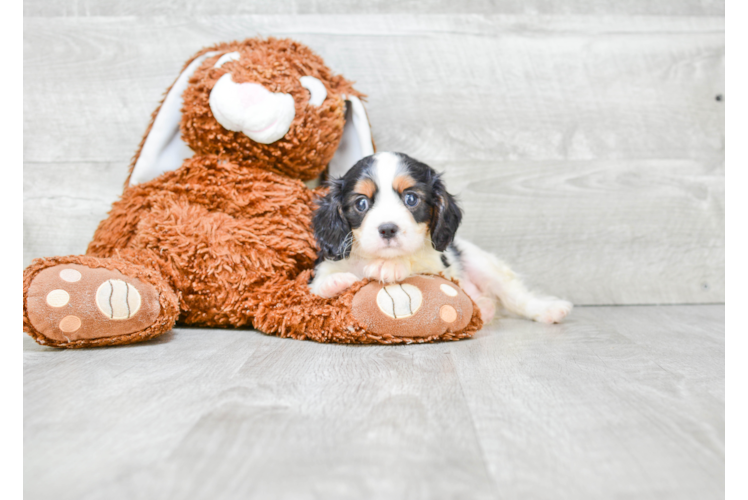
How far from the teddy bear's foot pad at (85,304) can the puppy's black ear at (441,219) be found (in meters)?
0.80

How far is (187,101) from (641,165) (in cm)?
174

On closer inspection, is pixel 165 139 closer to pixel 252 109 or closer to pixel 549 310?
pixel 252 109

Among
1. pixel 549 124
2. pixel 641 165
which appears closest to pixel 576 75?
pixel 549 124

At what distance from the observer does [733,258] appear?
246 cm

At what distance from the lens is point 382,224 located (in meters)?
1.59

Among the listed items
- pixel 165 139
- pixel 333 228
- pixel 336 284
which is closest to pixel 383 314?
pixel 336 284

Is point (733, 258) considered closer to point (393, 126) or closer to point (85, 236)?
point (393, 126)

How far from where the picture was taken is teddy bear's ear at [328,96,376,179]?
209 cm

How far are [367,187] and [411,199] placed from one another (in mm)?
127

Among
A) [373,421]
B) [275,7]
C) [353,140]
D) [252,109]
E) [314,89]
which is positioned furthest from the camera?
[275,7]

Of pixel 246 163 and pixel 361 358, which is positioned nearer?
pixel 361 358

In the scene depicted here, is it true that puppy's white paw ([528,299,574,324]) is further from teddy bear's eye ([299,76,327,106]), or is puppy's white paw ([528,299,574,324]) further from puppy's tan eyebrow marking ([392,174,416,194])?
teddy bear's eye ([299,76,327,106])

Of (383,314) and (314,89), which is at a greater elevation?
(314,89)

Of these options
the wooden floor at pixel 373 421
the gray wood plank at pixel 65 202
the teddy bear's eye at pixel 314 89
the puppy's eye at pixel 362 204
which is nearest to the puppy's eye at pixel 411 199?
the puppy's eye at pixel 362 204
